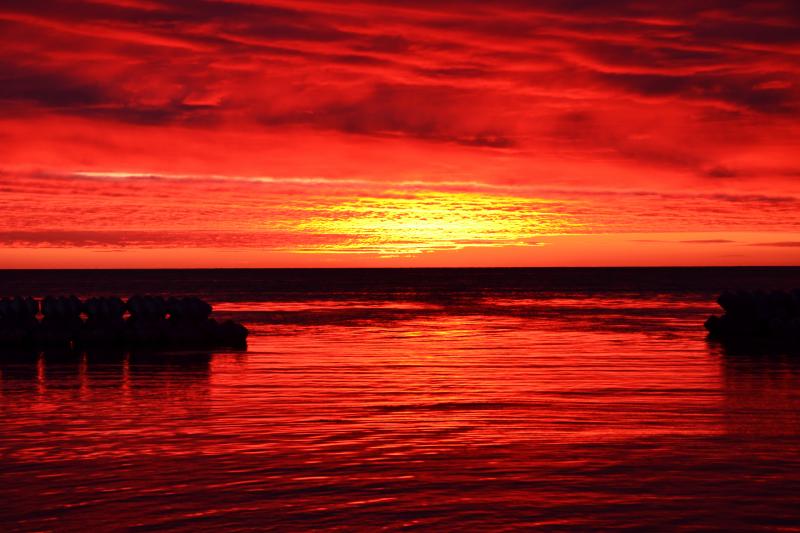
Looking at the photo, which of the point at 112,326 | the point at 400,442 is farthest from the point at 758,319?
the point at 400,442

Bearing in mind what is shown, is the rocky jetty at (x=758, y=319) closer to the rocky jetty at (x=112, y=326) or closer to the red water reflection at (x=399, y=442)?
the red water reflection at (x=399, y=442)

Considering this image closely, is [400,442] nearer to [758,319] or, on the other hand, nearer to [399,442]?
[399,442]

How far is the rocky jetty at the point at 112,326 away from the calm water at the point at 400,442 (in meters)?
3.75

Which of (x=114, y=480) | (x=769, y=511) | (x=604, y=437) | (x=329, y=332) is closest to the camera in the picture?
(x=769, y=511)

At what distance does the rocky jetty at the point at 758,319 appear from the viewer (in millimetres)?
37031

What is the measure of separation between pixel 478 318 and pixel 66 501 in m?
48.8

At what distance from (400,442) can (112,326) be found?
22.5m

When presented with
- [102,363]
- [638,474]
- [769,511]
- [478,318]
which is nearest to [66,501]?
[638,474]

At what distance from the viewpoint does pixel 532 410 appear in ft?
63.9

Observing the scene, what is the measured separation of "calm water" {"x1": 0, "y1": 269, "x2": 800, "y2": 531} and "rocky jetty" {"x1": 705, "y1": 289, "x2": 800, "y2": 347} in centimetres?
665

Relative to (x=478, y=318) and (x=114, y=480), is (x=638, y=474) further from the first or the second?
(x=478, y=318)

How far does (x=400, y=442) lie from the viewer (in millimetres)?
16078

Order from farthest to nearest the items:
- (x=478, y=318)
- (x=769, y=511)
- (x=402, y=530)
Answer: (x=478, y=318)
(x=769, y=511)
(x=402, y=530)

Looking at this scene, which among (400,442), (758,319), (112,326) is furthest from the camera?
(758,319)
